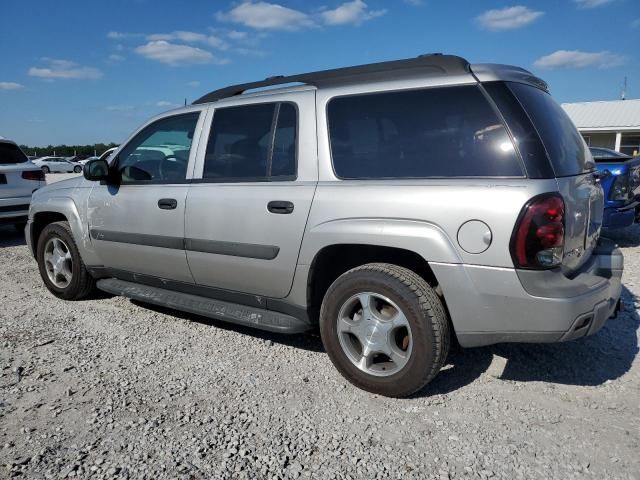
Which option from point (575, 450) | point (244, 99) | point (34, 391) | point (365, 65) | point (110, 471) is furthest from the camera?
point (244, 99)

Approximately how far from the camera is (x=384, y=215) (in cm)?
294

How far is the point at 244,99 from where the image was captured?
382 centimetres

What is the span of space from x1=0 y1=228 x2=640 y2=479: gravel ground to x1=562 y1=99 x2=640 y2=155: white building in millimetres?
30028

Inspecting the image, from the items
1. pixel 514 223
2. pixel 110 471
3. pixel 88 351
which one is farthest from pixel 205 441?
pixel 514 223

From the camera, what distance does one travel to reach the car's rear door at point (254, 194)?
3.36m

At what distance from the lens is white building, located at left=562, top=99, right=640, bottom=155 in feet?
101

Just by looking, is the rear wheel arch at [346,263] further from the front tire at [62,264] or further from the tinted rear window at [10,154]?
the tinted rear window at [10,154]

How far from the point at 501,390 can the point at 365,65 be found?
2.30 m

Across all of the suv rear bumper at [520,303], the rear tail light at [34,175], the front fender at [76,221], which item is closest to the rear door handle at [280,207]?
the suv rear bumper at [520,303]

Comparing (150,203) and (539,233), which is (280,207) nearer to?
(150,203)

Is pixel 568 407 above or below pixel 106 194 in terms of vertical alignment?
below

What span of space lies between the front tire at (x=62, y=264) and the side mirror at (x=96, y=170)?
0.86 meters

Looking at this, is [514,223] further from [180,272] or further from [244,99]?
[180,272]

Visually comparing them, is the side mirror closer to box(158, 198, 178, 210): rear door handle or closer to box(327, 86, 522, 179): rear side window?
box(158, 198, 178, 210): rear door handle
